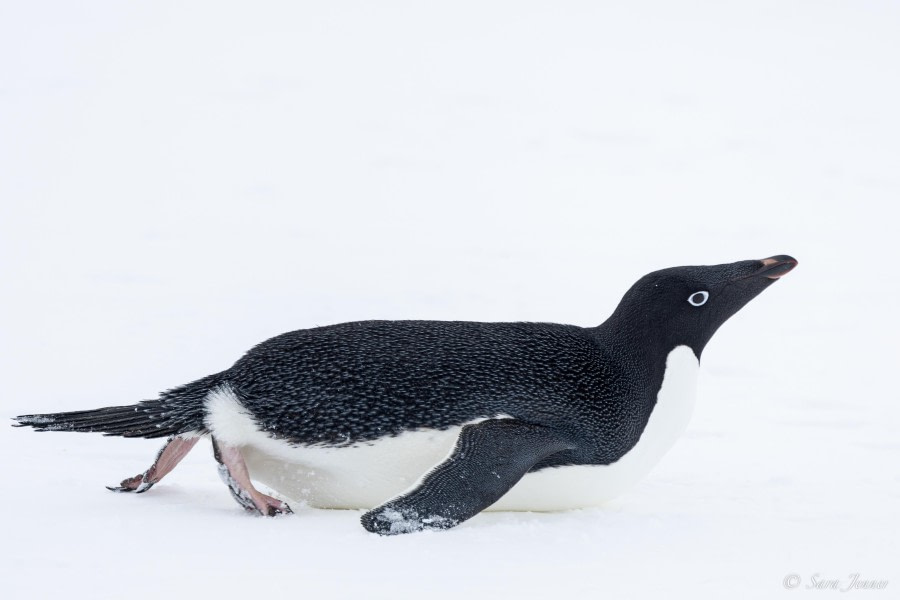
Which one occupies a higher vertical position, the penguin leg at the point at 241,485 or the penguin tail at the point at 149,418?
the penguin tail at the point at 149,418

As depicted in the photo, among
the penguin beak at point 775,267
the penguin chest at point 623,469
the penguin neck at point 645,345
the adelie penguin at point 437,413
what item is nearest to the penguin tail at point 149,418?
the adelie penguin at point 437,413

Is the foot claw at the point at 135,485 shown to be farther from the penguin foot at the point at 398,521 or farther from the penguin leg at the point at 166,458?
the penguin foot at the point at 398,521

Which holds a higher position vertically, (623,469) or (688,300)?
(688,300)

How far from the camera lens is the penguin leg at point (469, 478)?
3.54m

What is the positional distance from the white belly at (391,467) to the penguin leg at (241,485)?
0.15 feet

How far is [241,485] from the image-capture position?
390 centimetres

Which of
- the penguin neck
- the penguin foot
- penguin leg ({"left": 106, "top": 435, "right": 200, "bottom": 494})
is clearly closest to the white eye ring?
the penguin neck

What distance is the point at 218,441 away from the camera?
393 cm

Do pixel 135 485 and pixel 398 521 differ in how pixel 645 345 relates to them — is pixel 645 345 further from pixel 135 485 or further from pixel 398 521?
pixel 135 485

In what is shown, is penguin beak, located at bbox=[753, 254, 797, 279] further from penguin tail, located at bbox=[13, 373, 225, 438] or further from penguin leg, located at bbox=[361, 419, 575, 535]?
penguin tail, located at bbox=[13, 373, 225, 438]

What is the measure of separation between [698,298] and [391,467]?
135cm

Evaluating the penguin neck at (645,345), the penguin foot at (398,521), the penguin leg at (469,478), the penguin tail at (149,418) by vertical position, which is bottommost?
the penguin foot at (398,521)

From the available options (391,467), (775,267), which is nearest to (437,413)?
(391,467)

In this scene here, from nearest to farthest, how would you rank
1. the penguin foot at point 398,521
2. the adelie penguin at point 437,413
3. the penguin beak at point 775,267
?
the penguin foot at point 398,521, the adelie penguin at point 437,413, the penguin beak at point 775,267
